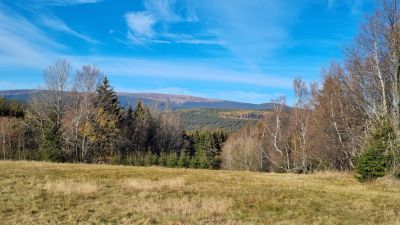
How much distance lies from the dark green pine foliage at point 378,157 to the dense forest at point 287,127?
0.18 ft

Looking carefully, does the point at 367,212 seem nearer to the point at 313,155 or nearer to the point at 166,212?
the point at 166,212

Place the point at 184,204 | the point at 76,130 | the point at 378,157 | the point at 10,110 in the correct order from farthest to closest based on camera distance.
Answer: the point at 10,110 < the point at 76,130 < the point at 378,157 < the point at 184,204

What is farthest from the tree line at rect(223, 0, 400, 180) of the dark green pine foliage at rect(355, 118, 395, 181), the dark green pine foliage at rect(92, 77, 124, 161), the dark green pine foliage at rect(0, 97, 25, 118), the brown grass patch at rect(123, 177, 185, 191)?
the dark green pine foliage at rect(0, 97, 25, 118)

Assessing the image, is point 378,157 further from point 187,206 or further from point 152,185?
point 187,206

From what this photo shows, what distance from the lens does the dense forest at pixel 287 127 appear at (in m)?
25.3

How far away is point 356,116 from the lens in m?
37.4

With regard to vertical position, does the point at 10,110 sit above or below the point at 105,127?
above

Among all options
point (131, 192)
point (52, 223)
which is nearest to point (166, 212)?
point (52, 223)

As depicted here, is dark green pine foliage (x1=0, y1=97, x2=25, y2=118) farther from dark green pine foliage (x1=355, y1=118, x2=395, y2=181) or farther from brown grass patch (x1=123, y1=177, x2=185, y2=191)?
dark green pine foliage (x1=355, y1=118, x2=395, y2=181)

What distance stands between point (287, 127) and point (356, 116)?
748 inches

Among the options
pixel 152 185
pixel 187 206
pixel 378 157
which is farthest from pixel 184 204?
pixel 378 157

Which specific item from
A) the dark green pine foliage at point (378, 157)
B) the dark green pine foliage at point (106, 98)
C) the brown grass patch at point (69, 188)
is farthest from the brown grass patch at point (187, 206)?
the dark green pine foliage at point (106, 98)

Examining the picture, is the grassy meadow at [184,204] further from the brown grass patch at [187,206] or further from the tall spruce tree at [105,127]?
the tall spruce tree at [105,127]

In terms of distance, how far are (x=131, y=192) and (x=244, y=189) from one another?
580 cm
